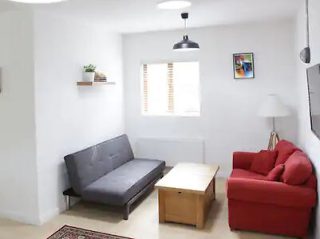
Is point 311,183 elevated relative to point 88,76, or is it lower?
lower

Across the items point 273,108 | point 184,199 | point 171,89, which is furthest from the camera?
point 171,89

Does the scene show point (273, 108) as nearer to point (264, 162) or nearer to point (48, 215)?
point (264, 162)

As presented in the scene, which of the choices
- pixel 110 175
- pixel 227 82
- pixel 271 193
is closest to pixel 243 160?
pixel 271 193

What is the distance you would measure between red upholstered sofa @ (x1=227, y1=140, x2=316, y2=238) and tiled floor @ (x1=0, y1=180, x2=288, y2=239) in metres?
0.15

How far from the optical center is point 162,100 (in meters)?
5.27

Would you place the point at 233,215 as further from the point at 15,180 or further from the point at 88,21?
the point at 88,21

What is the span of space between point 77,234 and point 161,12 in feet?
8.72

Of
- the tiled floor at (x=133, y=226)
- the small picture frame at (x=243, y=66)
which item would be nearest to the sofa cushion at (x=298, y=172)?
the tiled floor at (x=133, y=226)

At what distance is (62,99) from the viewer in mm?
3729

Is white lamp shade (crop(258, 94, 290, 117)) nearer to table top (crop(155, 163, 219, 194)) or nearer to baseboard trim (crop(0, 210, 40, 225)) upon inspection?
table top (crop(155, 163, 219, 194))

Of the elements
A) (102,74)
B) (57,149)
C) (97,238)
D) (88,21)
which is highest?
(88,21)

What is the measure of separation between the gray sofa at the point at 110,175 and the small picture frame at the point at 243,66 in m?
1.79

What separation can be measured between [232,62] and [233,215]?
8.00 ft

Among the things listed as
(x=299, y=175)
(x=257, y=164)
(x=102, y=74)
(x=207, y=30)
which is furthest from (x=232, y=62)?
(x=299, y=175)
